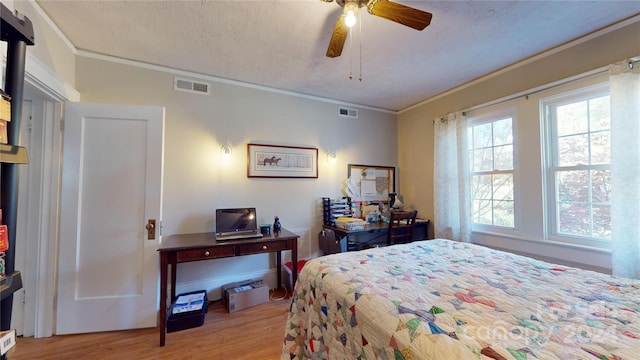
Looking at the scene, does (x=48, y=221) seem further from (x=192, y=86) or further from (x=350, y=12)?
(x=350, y=12)

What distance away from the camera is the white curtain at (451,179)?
285 centimetres

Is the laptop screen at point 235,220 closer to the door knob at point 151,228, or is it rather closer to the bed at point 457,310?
the door knob at point 151,228

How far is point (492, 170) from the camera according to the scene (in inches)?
108

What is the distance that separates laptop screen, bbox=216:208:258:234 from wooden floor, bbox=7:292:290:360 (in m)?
0.84

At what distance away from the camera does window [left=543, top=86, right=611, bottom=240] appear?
6.52 feet

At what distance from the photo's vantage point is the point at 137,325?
205 centimetres

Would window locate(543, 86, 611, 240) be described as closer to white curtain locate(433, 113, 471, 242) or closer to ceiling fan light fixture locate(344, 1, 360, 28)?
white curtain locate(433, 113, 471, 242)

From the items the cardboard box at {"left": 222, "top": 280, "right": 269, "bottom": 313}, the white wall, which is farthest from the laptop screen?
the cardboard box at {"left": 222, "top": 280, "right": 269, "bottom": 313}

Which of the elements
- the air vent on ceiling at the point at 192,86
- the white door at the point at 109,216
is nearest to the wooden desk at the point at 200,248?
the white door at the point at 109,216

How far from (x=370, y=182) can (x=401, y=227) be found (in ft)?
2.95

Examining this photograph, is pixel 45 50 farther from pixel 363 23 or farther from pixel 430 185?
pixel 430 185

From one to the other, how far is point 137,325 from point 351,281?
205 cm

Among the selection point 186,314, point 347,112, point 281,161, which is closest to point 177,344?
point 186,314

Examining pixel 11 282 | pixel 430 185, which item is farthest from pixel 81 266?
pixel 430 185
